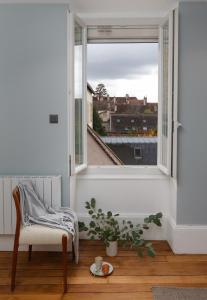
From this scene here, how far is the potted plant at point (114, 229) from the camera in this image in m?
2.78

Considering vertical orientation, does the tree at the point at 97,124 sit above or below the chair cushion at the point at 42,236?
above

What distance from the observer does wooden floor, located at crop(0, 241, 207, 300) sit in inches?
86.6

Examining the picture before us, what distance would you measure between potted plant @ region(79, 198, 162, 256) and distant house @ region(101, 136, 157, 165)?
2.03 ft

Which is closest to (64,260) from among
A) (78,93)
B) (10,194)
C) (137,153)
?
(10,194)

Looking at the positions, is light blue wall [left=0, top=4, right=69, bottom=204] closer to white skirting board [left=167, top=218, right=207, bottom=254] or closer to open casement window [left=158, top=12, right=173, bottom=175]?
open casement window [left=158, top=12, right=173, bottom=175]

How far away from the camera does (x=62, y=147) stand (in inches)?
112

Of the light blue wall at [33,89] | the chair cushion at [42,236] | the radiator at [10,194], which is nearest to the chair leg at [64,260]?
the chair cushion at [42,236]

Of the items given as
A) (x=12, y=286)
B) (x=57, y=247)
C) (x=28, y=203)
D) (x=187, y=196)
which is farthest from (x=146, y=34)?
(x=12, y=286)

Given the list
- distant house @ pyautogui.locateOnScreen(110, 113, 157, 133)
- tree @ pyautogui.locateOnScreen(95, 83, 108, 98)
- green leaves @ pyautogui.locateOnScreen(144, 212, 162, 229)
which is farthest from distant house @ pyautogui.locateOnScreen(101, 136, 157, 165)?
green leaves @ pyautogui.locateOnScreen(144, 212, 162, 229)

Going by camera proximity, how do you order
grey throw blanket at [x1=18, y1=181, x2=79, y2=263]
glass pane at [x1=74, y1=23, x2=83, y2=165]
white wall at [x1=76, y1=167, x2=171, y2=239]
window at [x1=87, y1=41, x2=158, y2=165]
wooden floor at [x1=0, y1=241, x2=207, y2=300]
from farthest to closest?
window at [x1=87, y1=41, x2=158, y2=165] < white wall at [x1=76, y1=167, x2=171, y2=239] < glass pane at [x1=74, y1=23, x2=83, y2=165] < grey throw blanket at [x1=18, y1=181, x2=79, y2=263] < wooden floor at [x1=0, y1=241, x2=207, y2=300]

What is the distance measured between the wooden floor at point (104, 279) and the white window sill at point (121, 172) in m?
0.74

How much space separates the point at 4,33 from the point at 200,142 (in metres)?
2.10

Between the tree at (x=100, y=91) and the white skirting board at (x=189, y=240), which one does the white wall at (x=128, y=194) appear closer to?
the white skirting board at (x=189, y=240)

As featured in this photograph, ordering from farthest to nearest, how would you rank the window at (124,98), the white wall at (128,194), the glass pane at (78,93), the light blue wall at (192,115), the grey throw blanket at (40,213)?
the window at (124,98) < the white wall at (128,194) < the glass pane at (78,93) < the light blue wall at (192,115) < the grey throw blanket at (40,213)
